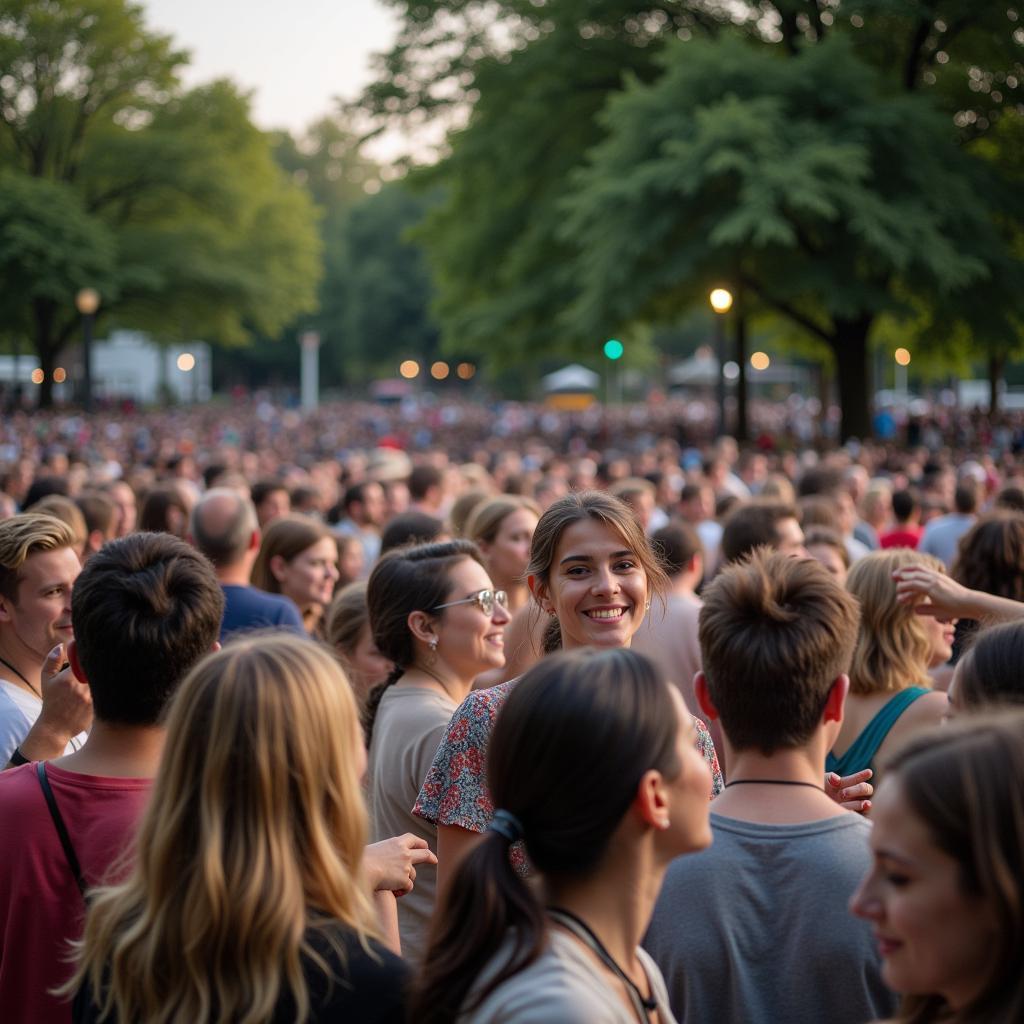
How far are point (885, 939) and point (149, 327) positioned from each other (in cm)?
5581

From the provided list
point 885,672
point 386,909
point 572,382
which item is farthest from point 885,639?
point 572,382

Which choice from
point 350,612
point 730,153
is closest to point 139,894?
point 350,612

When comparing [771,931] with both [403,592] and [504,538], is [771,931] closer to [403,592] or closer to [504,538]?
[403,592]

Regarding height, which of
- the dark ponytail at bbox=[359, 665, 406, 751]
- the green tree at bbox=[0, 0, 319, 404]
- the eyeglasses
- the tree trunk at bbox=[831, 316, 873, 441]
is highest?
the green tree at bbox=[0, 0, 319, 404]

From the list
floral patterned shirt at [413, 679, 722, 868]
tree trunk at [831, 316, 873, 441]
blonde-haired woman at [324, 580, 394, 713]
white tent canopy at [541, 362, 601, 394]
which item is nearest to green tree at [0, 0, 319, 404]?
tree trunk at [831, 316, 873, 441]

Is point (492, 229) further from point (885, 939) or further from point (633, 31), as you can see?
point (885, 939)

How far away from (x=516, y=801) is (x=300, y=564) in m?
5.12

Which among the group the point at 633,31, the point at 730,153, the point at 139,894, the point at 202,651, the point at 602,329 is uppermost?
the point at 633,31

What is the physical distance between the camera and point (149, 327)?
181 feet

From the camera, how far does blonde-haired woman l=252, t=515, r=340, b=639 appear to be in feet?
23.6

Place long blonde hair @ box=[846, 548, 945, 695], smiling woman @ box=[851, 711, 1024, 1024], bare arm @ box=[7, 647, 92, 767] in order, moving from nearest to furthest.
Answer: smiling woman @ box=[851, 711, 1024, 1024]
bare arm @ box=[7, 647, 92, 767]
long blonde hair @ box=[846, 548, 945, 695]

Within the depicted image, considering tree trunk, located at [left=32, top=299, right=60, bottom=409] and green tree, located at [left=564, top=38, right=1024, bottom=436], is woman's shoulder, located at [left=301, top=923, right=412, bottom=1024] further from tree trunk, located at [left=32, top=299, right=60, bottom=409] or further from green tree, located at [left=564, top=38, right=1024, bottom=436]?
tree trunk, located at [left=32, top=299, right=60, bottom=409]

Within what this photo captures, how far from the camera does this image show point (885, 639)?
15.0 ft

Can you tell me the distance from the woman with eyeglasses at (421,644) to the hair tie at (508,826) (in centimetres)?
185
